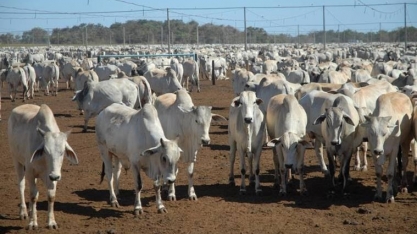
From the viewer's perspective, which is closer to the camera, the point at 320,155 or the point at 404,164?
the point at 404,164

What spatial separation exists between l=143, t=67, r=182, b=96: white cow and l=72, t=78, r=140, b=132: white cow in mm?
4885

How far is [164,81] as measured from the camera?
83.1ft

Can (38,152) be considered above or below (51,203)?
above

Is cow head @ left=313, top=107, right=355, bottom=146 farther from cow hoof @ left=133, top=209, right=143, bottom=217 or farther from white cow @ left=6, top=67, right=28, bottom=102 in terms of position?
white cow @ left=6, top=67, right=28, bottom=102

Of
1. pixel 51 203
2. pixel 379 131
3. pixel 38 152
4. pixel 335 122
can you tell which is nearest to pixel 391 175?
pixel 379 131

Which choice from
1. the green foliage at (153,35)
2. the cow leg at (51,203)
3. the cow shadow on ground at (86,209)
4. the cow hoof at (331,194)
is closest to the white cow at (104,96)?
the cow shadow on ground at (86,209)

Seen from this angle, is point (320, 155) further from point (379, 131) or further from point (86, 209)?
point (86, 209)

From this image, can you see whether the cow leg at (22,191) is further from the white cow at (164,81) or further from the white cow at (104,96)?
the white cow at (164,81)

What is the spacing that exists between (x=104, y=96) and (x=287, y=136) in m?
10.1

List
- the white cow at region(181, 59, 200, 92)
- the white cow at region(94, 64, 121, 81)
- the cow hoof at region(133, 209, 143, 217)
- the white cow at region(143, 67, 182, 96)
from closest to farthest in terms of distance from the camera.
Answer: the cow hoof at region(133, 209, 143, 217) < the white cow at region(143, 67, 182, 96) < the white cow at region(94, 64, 121, 81) < the white cow at region(181, 59, 200, 92)

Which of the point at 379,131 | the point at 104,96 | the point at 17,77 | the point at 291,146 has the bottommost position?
the point at 291,146

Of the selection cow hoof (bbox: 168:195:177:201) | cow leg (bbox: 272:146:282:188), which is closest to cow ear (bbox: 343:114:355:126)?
cow leg (bbox: 272:146:282:188)

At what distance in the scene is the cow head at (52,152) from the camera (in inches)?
351

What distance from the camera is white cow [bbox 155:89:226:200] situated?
36.7 feet
